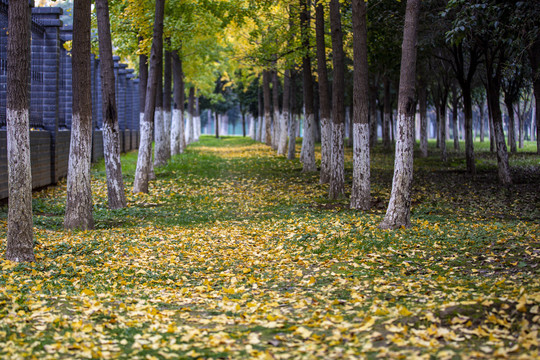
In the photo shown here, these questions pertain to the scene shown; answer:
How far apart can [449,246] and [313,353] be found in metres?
4.81

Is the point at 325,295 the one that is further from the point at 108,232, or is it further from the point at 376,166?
the point at 376,166

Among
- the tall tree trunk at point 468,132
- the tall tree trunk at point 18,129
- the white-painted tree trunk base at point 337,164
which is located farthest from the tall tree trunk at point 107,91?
the tall tree trunk at point 468,132

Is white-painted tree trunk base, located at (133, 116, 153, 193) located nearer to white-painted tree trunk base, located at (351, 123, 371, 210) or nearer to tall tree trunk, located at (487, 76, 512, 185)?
white-painted tree trunk base, located at (351, 123, 371, 210)

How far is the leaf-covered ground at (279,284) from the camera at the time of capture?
516 centimetres

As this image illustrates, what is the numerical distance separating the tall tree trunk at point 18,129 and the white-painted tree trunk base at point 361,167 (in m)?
7.27

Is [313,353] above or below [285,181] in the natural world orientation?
below

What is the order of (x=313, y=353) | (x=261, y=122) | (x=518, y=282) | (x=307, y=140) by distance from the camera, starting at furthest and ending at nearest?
(x=261, y=122) → (x=307, y=140) → (x=518, y=282) → (x=313, y=353)

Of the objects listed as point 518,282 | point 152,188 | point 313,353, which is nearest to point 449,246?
point 518,282

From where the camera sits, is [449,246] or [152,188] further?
[152,188]

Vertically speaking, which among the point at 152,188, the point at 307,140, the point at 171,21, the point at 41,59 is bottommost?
the point at 152,188

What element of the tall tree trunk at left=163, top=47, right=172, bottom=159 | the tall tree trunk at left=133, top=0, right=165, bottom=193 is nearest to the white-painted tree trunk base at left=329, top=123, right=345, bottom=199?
the tall tree trunk at left=133, top=0, right=165, bottom=193

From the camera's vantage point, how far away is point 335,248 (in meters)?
9.45

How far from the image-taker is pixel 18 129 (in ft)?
26.6

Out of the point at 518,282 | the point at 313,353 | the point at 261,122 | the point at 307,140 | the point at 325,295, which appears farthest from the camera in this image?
the point at 261,122
